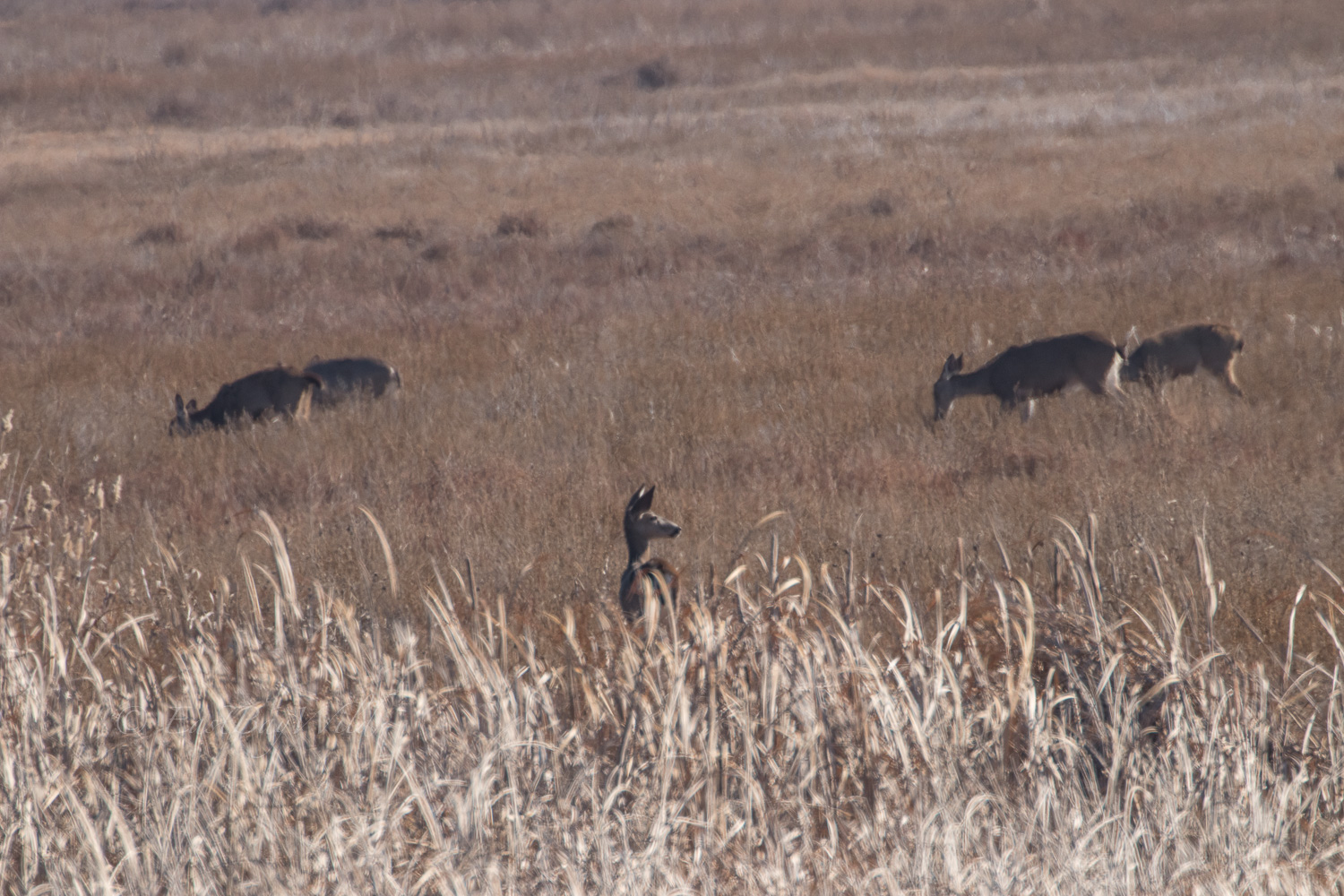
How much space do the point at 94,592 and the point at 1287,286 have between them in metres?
12.1

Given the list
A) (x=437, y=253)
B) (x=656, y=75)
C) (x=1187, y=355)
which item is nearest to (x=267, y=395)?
(x=1187, y=355)

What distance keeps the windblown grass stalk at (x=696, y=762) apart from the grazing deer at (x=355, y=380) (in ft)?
25.1

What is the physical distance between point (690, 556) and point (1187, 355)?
5.79 m

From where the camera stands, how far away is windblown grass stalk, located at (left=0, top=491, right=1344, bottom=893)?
350 centimetres

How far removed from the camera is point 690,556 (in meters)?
6.37

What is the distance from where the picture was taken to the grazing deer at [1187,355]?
33.2ft

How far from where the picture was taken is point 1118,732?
13.0 ft

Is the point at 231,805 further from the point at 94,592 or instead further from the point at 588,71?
the point at 588,71

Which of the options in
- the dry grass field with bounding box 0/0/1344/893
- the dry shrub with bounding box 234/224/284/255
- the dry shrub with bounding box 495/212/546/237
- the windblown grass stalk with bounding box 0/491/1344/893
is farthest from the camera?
the dry shrub with bounding box 495/212/546/237

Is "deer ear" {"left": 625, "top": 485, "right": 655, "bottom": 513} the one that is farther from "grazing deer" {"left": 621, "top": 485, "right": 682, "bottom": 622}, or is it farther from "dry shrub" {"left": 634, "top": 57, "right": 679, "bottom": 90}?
"dry shrub" {"left": 634, "top": 57, "right": 679, "bottom": 90}

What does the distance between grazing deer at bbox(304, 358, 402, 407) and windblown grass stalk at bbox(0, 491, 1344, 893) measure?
7.64m


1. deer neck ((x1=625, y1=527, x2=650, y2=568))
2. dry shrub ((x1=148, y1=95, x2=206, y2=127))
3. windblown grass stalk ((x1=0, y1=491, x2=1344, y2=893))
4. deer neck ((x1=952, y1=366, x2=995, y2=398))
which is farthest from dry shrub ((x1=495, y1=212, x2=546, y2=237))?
dry shrub ((x1=148, y1=95, x2=206, y2=127))

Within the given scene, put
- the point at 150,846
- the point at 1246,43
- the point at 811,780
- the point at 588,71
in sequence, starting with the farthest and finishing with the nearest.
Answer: the point at 588,71 < the point at 1246,43 < the point at 811,780 < the point at 150,846

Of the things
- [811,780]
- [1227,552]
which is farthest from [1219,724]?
[1227,552]
